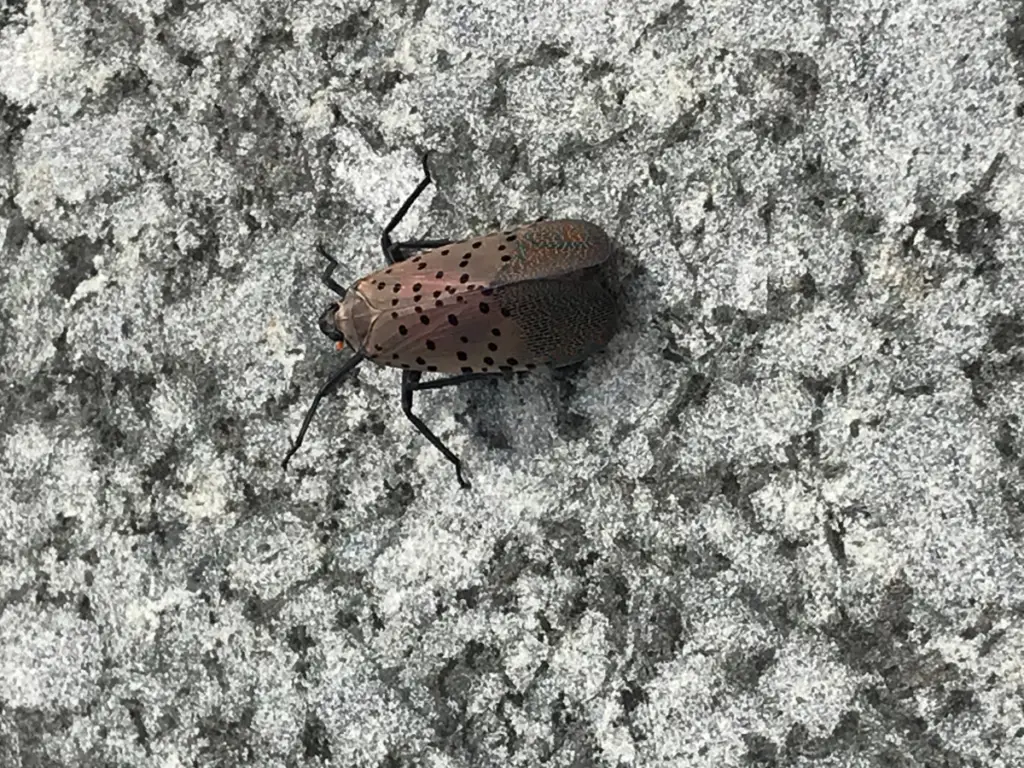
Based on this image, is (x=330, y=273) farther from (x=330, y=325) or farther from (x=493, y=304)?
(x=493, y=304)

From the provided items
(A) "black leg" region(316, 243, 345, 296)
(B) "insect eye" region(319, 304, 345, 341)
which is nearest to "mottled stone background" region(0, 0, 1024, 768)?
(A) "black leg" region(316, 243, 345, 296)

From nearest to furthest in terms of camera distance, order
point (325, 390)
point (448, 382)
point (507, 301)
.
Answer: point (507, 301) < point (448, 382) < point (325, 390)

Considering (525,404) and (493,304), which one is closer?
(493,304)

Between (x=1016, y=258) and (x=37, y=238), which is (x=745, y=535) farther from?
(x=37, y=238)

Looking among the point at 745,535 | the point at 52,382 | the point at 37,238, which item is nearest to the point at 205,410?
the point at 52,382

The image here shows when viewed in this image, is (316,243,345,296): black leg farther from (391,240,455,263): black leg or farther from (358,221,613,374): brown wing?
(358,221,613,374): brown wing

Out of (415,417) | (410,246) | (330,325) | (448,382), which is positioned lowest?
(415,417)

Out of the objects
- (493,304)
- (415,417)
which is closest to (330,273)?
(415,417)
